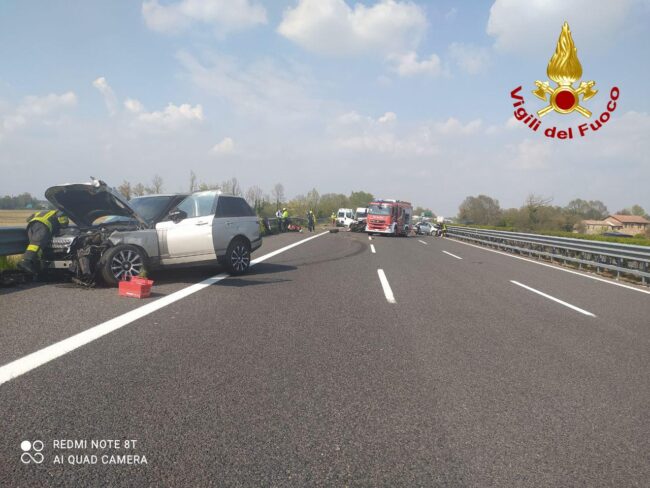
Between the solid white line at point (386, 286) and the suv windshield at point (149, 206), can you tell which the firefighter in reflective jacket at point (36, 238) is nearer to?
the suv windshield at point (149, 206)

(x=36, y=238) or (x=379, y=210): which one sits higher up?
(x=379, y=210)

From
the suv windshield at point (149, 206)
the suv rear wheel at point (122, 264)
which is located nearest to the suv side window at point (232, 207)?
the suv windshield at point (149, 206)

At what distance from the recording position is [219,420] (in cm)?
304

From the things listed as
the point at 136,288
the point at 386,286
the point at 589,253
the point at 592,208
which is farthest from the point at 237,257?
the point at 592,208

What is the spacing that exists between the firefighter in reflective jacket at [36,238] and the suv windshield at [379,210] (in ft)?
91.0

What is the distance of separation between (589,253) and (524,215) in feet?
144

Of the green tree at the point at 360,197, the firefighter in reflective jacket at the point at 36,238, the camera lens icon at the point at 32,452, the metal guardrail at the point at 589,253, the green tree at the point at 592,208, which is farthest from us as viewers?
the green tree at the point at 360,197

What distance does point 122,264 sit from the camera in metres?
7.70

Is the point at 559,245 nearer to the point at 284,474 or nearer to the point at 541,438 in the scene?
the point at 541,438

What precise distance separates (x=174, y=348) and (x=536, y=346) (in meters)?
4.29

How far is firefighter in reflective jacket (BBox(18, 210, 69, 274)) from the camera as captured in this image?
24.5ft

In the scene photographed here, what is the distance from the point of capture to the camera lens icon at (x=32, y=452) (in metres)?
2.53

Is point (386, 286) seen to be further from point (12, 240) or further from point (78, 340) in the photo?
point (12, 240)

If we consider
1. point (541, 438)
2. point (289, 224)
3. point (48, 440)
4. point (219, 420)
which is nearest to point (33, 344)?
point (48, 440)
